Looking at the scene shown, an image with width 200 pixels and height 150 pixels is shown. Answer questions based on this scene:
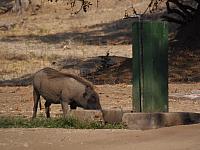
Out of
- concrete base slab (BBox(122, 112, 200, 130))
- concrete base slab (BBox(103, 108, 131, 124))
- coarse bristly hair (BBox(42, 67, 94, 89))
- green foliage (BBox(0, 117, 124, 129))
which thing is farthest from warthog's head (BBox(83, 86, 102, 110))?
concrete base slab (BBox(122, 112, 200, 130))

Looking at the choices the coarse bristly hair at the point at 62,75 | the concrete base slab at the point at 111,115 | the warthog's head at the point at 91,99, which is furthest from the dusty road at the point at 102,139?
the coarse bristly hair at the point at 62,75

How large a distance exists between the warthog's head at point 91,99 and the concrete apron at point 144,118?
923mm

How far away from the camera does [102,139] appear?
8.88 metres

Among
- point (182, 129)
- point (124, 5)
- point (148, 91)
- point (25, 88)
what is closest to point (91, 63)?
point (25, 88)

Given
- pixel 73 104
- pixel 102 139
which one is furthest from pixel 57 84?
pixel 102 139

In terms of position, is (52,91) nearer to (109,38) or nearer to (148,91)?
(148,91)

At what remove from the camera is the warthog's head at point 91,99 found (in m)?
11.4

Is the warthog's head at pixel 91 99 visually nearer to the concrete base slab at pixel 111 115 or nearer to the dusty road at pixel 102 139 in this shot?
the concrete base slab at pixel 111 115

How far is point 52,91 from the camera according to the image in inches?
469

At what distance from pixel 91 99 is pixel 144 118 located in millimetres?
1726

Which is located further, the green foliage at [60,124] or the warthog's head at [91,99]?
the warthog's head at [91,99]

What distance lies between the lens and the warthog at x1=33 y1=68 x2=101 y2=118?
11.4 meters

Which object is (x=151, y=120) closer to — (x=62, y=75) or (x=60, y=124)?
(x=60, y=124)

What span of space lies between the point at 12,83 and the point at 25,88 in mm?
2683
